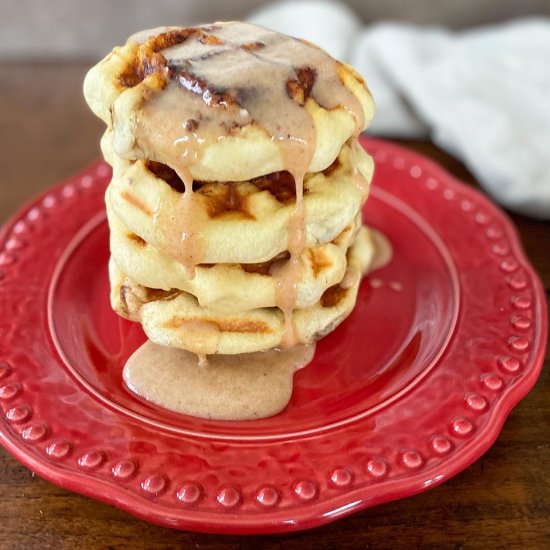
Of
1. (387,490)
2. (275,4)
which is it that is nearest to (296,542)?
(387,490)

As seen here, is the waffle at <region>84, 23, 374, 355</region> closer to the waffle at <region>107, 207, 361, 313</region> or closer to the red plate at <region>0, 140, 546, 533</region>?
the waffle at <region>107, 207, 361, 313</region>

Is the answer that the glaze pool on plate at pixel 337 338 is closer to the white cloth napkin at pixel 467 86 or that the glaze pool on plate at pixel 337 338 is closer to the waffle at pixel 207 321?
the waffle at pixel 207 321

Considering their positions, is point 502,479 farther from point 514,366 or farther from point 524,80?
point 524,80

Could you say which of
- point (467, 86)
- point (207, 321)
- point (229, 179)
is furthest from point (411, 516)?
point (467, 86)

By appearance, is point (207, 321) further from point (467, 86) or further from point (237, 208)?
point (467, 86)

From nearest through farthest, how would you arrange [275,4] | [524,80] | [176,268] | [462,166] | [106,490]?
[106,490] → [176,268] → [462,166] → [524,80] → [275,4]

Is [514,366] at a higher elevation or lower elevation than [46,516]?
higher

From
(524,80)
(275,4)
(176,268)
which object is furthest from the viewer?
(275,4)

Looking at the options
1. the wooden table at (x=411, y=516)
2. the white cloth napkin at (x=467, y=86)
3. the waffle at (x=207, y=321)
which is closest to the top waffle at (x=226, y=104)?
the waffle at (x=207, y=321)

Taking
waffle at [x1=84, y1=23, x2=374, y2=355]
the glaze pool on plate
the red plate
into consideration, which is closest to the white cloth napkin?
the red plate
